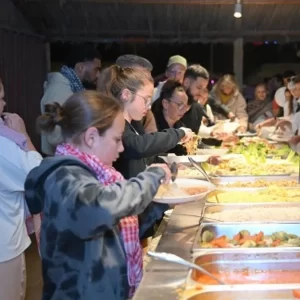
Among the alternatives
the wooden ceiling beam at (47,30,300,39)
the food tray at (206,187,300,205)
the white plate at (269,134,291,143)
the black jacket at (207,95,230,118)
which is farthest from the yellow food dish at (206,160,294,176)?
the wooden ceiling beam at (47,30,300,39)

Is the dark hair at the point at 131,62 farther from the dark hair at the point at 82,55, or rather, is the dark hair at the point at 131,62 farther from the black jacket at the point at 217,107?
the black jacket at the point at 217,107

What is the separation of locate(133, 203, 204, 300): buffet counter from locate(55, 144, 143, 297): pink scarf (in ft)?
0.19

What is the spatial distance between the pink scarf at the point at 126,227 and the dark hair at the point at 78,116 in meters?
0.05

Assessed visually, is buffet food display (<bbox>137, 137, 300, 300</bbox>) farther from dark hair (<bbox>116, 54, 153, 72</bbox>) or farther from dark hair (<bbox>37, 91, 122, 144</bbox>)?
dark hair (<bbox>116, 54, 153, 72</bbox>)

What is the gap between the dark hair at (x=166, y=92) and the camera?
367 centimetres

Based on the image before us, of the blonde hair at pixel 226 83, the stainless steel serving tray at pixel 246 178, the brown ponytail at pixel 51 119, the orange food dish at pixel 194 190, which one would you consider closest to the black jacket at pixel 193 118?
the stainless steel serving tray at pixel 246 178

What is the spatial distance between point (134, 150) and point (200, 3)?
3.93m

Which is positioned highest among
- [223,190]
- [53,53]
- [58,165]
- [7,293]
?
[53,53]

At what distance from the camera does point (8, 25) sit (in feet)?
18.7

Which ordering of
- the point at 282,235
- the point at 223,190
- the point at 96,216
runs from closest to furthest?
the point at 96,216, the point at 282,235, the point at 223,190

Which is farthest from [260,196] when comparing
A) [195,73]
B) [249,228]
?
[195,73]

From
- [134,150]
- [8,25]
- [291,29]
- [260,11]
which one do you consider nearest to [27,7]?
[8,25]

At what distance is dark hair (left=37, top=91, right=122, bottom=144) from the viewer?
167 centimetres

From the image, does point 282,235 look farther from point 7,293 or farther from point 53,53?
point 53,53
